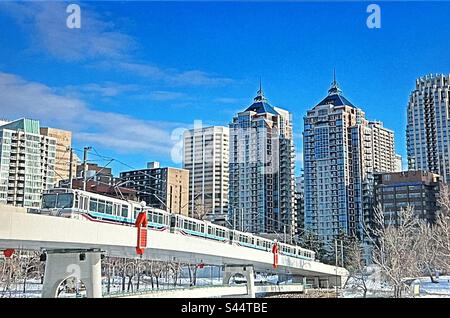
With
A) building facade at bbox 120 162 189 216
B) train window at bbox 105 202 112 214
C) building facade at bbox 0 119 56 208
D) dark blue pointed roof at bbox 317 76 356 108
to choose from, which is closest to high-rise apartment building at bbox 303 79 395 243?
dark blue pointed roof at bbox 317 76 356 108

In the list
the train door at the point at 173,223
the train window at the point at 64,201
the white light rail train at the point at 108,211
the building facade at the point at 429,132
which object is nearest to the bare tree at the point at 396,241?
the building facade at the point at 429,132

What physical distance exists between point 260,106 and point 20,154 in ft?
5.48

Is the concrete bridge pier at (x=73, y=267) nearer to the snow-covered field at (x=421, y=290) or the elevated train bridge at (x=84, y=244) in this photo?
the elevated train bridge at (x=84, y=244)

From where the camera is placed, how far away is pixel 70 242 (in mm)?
4805

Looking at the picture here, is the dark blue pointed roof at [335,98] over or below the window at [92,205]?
over

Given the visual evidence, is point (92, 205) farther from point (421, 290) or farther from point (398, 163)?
point (421, 290)

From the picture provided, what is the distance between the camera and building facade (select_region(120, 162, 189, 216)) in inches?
152

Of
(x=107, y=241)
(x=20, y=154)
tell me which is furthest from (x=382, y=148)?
(x=107, y=241)

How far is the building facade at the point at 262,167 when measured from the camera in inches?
145

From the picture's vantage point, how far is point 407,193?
4.16 metres

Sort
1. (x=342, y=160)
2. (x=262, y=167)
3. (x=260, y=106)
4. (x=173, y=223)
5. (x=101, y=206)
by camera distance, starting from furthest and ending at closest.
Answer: (x=173, y=223)
(x=101, y=206)
(x=262, y=167)
(x=342, y=160)
(x=260, y=106)
